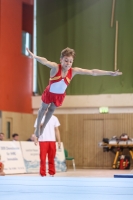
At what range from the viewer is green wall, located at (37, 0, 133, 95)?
14.9 m

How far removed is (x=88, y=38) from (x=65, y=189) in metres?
11.3

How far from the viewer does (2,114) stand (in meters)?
13.9

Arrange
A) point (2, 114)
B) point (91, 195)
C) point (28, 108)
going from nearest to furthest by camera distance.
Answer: point (91, 195), point (2, 114), point (28, 108)

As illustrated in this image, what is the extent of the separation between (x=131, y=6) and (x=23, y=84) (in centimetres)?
505

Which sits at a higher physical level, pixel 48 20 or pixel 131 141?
pixel 48 20

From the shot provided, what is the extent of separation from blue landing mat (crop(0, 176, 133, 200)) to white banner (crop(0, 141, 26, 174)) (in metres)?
6.06

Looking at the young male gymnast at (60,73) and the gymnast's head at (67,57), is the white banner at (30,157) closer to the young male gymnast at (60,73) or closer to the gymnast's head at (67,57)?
the young male gymnast at (60,73)

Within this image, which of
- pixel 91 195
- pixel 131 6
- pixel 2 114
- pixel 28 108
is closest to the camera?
pixel 91 195

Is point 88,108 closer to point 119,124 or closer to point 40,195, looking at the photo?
point 119,124

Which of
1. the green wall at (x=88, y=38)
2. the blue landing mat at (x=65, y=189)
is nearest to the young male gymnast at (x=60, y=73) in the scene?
the blue landing mat at (x=65, y=189)

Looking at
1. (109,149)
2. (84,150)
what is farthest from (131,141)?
(84,150)

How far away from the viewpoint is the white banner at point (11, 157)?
36.9 ft

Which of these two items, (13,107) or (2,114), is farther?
(13,107)

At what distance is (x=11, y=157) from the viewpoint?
11.5 metres
